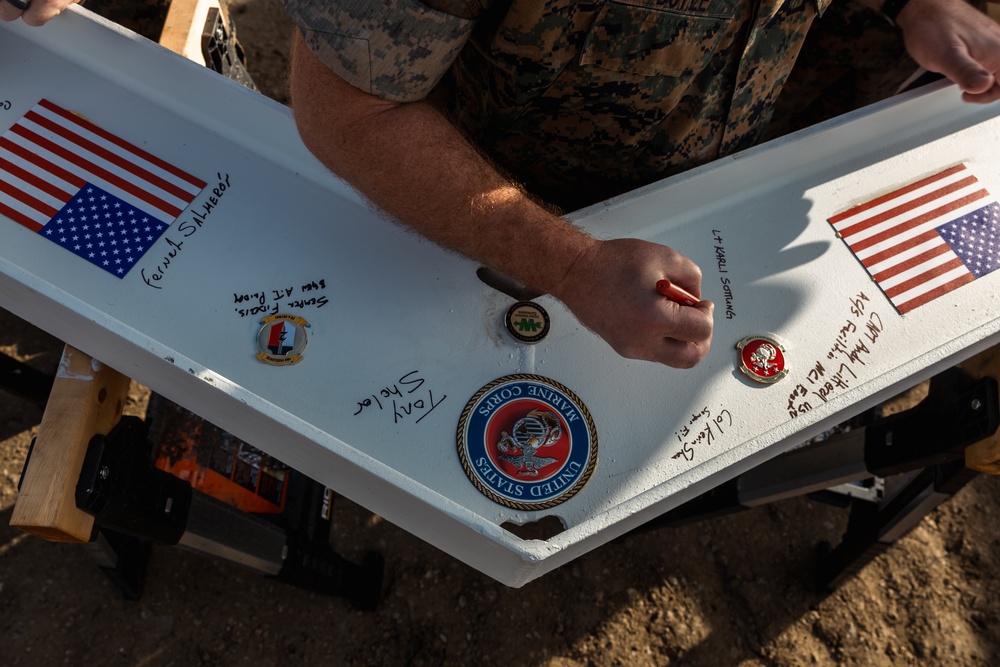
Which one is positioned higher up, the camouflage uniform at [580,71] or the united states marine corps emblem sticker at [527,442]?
the camouflage uniform at [580,71]

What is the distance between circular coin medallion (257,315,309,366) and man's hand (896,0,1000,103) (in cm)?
116

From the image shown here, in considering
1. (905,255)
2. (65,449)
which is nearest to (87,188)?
(65,449)

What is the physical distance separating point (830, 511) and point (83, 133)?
2028 mm

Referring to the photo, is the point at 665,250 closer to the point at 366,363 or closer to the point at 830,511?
the point at 366,363

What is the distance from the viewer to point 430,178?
94cm

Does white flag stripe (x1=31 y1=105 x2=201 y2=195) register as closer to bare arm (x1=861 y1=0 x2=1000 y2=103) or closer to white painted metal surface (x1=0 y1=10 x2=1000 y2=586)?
white painted metal surface (x1=0 y1=10 x2=1000 y2=586)

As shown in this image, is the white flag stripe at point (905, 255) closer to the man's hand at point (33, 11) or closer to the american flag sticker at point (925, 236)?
the american flag sticker at point (925, 236)

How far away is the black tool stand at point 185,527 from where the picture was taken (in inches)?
44.1

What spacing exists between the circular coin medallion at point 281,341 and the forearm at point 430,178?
238 mm

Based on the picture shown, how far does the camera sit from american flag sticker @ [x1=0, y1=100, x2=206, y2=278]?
3.67ft

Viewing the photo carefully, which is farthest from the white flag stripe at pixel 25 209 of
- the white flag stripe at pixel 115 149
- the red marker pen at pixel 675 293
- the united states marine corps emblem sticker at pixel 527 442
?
the red marker pen at pixel 675 293

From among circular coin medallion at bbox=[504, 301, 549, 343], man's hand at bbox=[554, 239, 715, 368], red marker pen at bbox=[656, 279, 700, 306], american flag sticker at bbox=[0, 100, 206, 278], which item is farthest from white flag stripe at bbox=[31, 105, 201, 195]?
red marker pen at bbox=[656, 279, 700, 306]

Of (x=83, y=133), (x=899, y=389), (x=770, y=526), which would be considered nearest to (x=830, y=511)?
(x=770, y=526)

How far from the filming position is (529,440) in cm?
104
